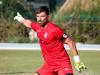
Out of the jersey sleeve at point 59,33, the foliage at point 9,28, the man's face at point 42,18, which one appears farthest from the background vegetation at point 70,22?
the man's face at point 42,18

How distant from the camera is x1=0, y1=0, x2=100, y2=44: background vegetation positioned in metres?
34.0

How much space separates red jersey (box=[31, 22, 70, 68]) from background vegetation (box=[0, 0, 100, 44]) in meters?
22.8

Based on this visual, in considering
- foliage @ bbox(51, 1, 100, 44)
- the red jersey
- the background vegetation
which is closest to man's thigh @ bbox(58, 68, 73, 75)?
the red jersey

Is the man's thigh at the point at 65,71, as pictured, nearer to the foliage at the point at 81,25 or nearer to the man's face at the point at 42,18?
the man's face at the point at 42,18

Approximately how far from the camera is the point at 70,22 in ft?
115

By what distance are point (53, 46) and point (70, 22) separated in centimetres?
2575

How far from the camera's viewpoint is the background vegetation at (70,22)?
34.0 meters

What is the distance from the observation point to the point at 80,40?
33.3 m

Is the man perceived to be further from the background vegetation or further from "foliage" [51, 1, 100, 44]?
"foliage" [51, 1, 100, 44]

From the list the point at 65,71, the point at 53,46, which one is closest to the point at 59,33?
the point at 53,46

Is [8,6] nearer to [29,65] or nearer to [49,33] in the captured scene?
[29,65]

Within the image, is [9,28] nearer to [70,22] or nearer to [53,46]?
[70,22]

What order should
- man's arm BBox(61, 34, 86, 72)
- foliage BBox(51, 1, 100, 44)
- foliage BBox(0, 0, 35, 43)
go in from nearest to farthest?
man's arm BBox(61, 34, 86, 72), foliage BBox(51, 1, 100, 44), foliage BBox(0, 0, 35, 43)

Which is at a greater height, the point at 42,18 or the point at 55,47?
the point at 42,18
